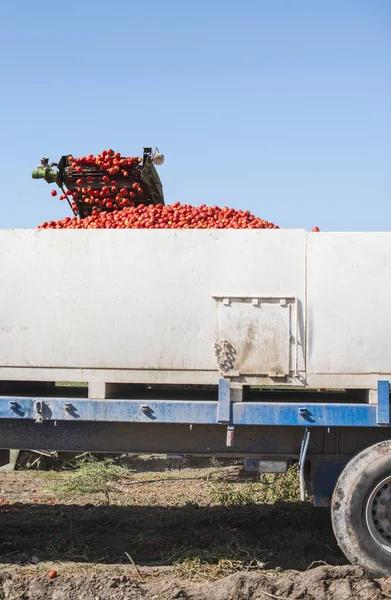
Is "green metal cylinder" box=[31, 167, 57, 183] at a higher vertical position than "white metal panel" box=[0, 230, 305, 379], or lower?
higher

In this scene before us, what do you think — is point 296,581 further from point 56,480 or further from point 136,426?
point 56,480

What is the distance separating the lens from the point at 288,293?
521 centimetres

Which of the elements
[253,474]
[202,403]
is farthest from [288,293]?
[253,474]

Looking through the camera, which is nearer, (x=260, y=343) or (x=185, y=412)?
(x=185, y=412)

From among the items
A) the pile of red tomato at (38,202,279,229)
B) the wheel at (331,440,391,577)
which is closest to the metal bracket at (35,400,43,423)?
the pile of red tomato at (38,202,279,229)

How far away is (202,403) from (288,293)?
1.04 metres

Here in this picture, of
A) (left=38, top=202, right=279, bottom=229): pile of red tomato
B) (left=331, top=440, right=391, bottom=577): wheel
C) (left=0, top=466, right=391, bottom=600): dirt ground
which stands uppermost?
(left=38, top=202, right=279, bottom=229): pile of red tomato

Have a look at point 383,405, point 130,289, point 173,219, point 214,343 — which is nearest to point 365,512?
point 383,405

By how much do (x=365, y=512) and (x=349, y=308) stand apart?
1.48 metres

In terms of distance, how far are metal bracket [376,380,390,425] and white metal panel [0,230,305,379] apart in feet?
2.04

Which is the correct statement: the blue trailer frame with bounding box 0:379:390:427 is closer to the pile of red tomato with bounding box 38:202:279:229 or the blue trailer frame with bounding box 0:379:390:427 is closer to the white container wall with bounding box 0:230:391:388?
the white container wall with bounding box 0:230:391:388

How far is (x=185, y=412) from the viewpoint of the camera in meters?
5.07

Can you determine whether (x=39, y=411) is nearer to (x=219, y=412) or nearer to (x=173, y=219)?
(x=219, y=412)

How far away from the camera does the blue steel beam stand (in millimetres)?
5027
